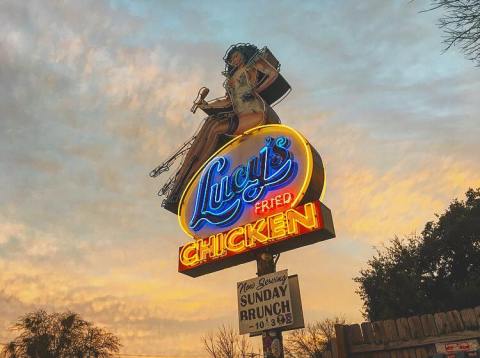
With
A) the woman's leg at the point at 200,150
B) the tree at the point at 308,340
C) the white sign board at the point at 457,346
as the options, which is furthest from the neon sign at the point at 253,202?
the tree at the point at 308,340

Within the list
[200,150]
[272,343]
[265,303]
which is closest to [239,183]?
[200,150]

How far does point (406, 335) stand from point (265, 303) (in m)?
3.55

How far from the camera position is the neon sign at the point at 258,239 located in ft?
37.5

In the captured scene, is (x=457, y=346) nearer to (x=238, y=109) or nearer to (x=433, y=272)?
(x=238, y=109)

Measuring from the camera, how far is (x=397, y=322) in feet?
31.3

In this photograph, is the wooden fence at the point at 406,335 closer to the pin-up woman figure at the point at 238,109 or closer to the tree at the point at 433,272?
the pin-up woman figure at the point at 238,109

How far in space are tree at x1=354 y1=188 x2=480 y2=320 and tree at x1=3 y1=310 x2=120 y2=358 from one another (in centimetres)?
2385

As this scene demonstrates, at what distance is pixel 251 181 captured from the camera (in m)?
14.1

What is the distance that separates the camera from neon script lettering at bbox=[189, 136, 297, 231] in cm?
1335

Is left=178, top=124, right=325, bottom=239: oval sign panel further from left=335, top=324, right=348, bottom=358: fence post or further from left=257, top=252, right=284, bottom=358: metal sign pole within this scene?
left=335, top=324, right=348, bottom=358: fence post

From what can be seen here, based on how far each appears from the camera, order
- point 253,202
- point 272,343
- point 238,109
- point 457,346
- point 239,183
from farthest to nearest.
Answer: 1. point 238,109
2. point 239,183
3. point 253,202
4. point 272,343
5. point 457,346

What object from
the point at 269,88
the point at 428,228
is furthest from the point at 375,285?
the point at 269,88

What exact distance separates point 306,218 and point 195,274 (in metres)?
4.53

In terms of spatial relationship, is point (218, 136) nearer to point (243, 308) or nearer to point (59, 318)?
point (243, 308)
